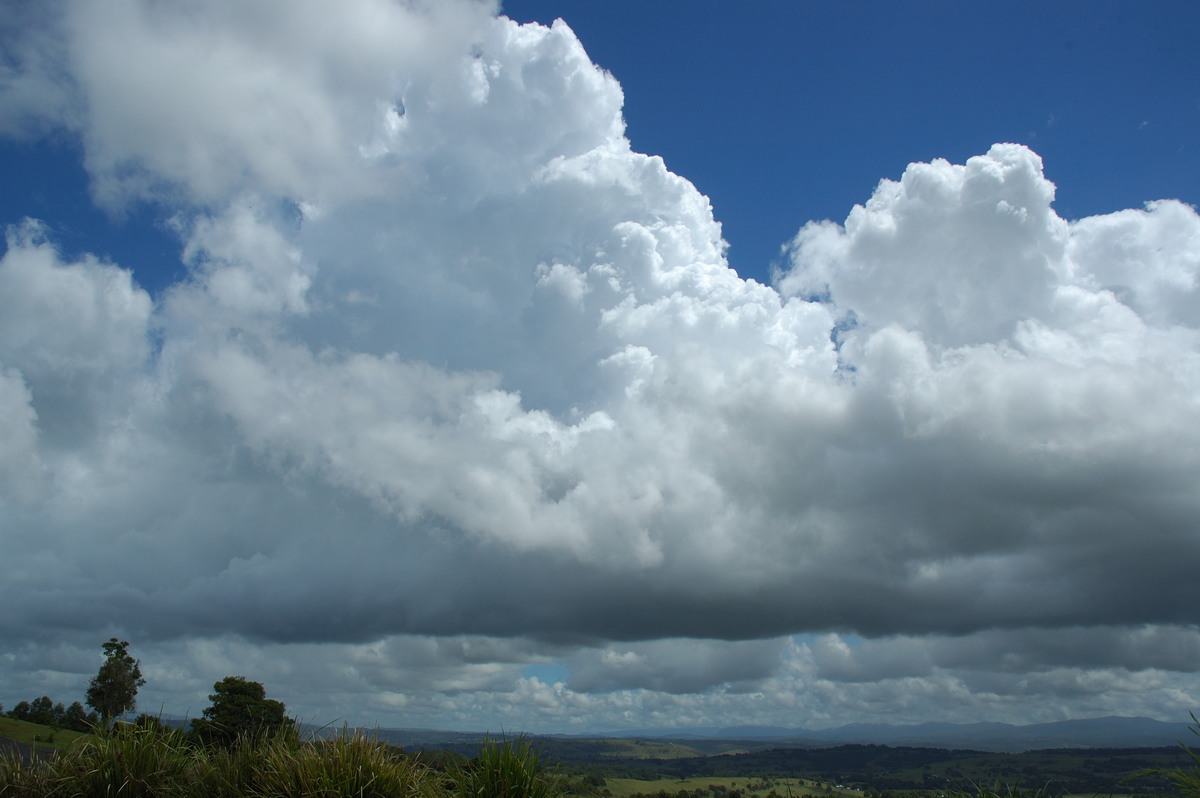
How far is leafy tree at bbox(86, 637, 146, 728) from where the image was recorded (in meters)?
102

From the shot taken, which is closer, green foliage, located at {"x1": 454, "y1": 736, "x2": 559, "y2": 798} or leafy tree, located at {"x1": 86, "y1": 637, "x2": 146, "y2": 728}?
green foliage, located at {"x1": 454, "y1": 736, "x2": 559, "y2": 798}

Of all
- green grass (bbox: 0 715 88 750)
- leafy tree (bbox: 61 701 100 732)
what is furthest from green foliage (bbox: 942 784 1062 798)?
leafy tree (bbox: 61 701 100 732)

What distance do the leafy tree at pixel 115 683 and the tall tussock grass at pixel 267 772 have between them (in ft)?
324

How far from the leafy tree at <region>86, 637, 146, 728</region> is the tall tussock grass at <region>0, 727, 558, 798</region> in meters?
98.7

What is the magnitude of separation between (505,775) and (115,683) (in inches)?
4381

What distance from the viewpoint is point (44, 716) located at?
117 meters

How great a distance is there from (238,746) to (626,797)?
420ft

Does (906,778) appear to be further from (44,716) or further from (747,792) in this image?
(44,716)

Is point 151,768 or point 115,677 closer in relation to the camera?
point 151,768

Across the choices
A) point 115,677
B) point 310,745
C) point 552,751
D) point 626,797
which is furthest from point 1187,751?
point 626,797

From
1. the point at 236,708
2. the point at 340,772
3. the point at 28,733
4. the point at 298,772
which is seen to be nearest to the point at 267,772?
the point at 298,772

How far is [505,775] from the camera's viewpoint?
17.1 meters

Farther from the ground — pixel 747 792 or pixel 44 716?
pixel 44 716

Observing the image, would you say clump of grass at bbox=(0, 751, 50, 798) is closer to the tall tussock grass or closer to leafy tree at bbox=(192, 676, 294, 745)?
the tall tussock grass
